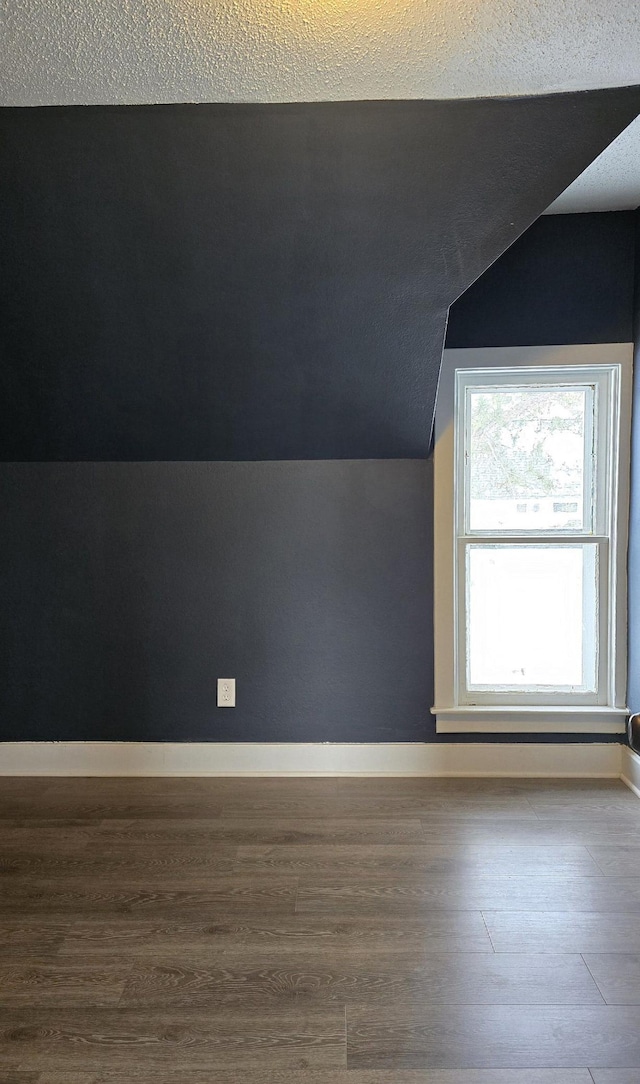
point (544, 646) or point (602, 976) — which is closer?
point (602, 976)

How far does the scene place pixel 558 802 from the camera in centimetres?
288

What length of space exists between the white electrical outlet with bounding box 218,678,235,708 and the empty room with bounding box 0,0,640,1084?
14 millimetres

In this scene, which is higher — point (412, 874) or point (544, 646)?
point (544, 646)

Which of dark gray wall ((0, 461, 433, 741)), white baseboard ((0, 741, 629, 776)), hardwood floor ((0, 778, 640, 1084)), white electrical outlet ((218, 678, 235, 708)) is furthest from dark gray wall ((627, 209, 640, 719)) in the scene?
white electrical outlet ((218, 678, 235, 708))

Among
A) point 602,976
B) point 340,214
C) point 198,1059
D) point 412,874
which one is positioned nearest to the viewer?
point 198,1059

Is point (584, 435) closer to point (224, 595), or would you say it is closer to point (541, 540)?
point (541, 540)

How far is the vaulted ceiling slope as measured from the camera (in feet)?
6.60

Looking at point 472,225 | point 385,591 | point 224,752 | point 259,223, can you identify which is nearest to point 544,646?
point 385,591

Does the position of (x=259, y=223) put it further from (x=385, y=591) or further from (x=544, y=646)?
(x=544, y=646)

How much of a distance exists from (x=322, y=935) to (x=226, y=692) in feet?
4.28

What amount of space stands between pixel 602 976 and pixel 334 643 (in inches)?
63.1

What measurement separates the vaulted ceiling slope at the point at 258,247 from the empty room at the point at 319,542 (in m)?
0.01

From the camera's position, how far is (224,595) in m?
3.19

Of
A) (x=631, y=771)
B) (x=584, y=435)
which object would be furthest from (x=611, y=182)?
(x=631, y=771)
